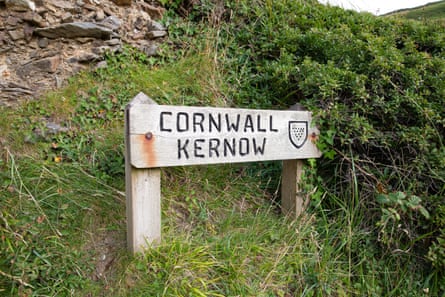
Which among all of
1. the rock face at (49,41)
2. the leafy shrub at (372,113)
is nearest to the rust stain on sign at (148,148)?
the leafy shrub at (372,113)

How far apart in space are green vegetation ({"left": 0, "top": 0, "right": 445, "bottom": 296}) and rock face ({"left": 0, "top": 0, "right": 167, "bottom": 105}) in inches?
6.9

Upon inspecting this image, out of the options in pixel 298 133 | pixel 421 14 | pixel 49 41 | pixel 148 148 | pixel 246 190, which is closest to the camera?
pixel 148 148

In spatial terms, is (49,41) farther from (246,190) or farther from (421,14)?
(421,14)

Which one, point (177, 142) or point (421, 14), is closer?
point (177, 142)

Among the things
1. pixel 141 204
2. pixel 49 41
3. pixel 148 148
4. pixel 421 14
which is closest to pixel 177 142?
pixel 148 148

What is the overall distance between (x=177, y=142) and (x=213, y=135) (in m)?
0.22

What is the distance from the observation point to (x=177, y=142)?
167 centimetres

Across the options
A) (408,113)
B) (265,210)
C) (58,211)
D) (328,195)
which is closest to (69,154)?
(58,211)

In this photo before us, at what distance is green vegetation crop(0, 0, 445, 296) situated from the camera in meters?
1.63

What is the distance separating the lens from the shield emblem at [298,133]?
6.84ft

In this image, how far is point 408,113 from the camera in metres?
2.38

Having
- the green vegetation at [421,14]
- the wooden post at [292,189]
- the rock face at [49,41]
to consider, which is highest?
the green vegetation at [421,14]

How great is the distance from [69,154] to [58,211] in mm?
532

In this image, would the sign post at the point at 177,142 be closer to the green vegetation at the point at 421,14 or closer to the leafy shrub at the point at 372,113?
the leafy shrub at the point at 372,113
